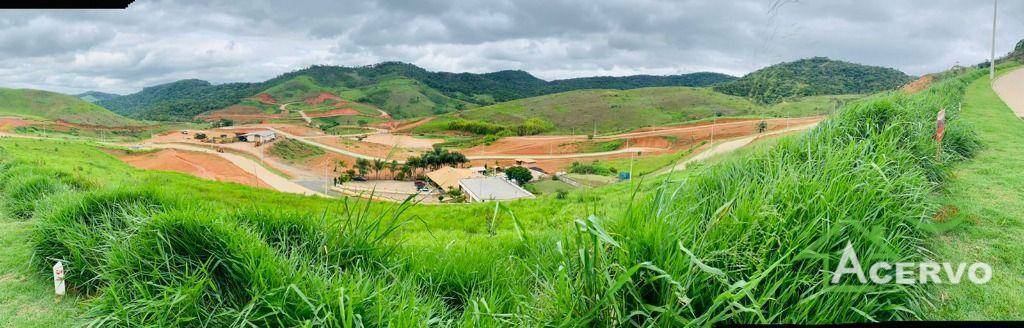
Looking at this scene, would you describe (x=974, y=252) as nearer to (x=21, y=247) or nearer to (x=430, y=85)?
(x=21, y=247)

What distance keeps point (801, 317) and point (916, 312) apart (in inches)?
29.8

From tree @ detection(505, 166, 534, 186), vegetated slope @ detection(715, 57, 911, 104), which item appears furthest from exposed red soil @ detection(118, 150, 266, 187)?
vegetated slope @ detection(715, 57, 911, 104)

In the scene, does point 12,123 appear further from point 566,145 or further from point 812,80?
point 812,80

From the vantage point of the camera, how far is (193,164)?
1605cm

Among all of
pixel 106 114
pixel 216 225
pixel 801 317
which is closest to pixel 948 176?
pixel 801 317

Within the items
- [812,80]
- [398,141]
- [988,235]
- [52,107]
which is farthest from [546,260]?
[52,107]

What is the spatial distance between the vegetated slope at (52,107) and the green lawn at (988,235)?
104 ft

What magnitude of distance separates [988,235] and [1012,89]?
49.8ft

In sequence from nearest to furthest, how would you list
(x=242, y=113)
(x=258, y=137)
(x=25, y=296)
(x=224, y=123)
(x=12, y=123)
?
(x=25, y=296)
(x=258, y=137)
(x=12, y=123)
(x=224, y=123)
(x=242, y=113)

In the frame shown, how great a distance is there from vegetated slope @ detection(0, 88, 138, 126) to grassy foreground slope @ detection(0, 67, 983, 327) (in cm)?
2865

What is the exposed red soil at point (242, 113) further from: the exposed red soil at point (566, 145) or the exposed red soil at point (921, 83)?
the exposed red soil at point (921, 83)

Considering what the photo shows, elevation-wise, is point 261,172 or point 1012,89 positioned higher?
point 1012,89

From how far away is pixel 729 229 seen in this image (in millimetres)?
2221

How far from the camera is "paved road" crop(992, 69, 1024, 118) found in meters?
10.9
